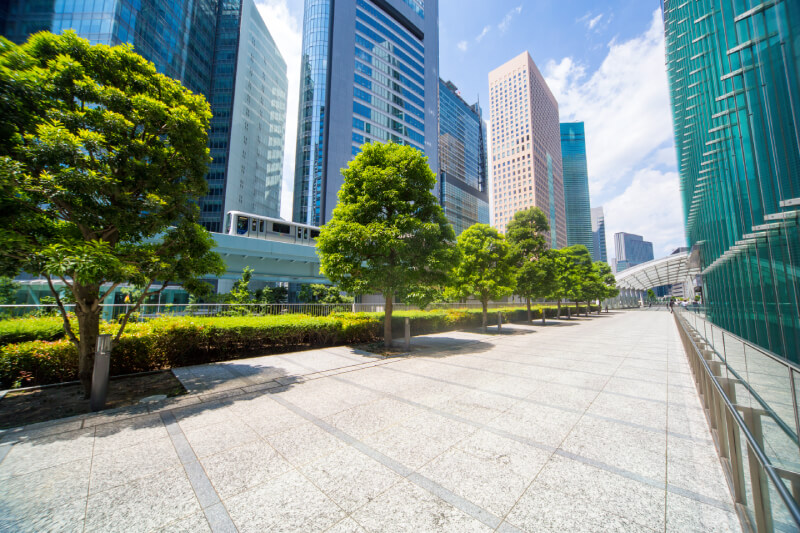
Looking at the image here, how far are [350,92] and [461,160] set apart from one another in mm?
90958

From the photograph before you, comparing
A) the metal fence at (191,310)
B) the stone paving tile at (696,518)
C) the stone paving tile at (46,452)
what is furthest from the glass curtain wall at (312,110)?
the stone paving tile at (696,518)

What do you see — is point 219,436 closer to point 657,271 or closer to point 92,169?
point 92,169

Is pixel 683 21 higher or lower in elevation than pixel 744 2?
higher

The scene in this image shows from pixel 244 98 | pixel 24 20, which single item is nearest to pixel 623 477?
pixel 24 20

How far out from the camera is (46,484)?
3.02 meters

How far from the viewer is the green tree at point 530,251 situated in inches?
856

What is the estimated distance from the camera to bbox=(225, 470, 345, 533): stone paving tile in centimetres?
245

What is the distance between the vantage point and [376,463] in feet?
11.2

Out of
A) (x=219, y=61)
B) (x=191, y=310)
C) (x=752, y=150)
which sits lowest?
(x=191, y=310)

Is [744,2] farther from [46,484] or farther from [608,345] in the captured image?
[46,484]

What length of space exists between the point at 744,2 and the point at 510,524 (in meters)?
13.6

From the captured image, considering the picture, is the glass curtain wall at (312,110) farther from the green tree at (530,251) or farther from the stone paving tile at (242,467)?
the stone paving tile at (242,467)

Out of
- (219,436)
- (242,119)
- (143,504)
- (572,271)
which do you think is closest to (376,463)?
(143,504)

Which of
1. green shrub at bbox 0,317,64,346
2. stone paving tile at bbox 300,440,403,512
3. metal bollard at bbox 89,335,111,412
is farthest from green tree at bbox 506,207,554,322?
green shrub at bbox 0,317,64,346
